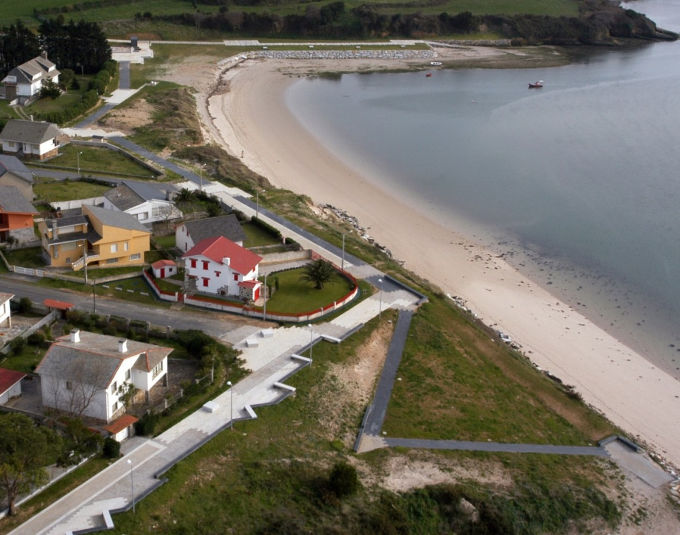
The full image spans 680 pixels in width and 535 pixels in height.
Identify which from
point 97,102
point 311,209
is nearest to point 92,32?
point 97,102

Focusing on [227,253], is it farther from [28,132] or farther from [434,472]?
[28,132]

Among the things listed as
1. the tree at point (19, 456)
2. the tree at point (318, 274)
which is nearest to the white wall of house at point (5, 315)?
the tree at point (19, 456)

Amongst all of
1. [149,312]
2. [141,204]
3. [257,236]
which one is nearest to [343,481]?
[149,312]

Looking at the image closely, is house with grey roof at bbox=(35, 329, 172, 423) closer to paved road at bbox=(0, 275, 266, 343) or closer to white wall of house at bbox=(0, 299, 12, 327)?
white wall of house at bbox=(0, 299, 12, 327)

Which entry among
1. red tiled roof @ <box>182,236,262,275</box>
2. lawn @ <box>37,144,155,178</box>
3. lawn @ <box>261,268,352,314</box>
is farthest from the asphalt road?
lawn @ <box>37,144,155,178</box>

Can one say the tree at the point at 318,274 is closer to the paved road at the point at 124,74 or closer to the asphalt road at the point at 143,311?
the asphalt road at the point at 143,311

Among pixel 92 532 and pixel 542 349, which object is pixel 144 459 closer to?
pixel 92 532
